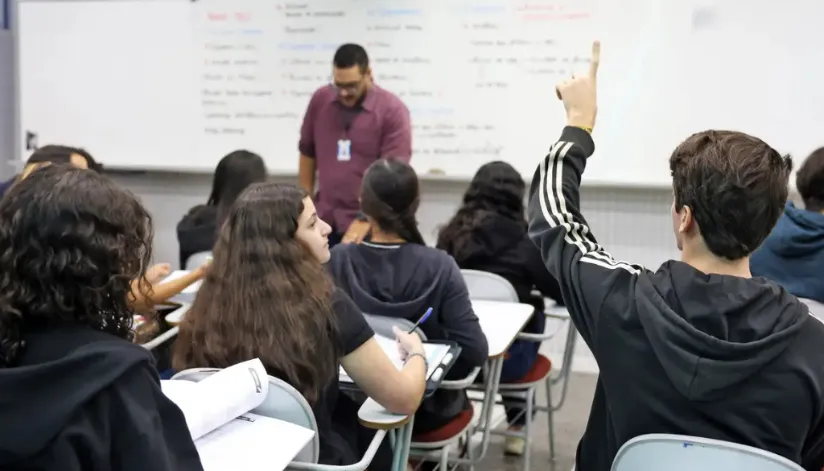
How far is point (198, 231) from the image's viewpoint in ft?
10.5

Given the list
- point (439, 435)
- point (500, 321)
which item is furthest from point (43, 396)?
point (500, 321)

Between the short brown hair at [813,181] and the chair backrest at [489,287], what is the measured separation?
973 millimetres

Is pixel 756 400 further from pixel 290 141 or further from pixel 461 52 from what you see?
pixel 290 141

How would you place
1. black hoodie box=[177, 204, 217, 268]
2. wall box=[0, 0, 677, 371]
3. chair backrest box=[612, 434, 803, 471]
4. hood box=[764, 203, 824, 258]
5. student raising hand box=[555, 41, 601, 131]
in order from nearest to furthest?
chair backrest box=[612, 434, 803, 471] < student raising hand box=[555, 41, 601, 131] < hood box=[764, 203, 824, 258] < black hoodie box=[177, 204, 217, 268] < wall box=[0, 0, 677, 371]

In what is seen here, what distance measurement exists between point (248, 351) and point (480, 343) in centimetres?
76

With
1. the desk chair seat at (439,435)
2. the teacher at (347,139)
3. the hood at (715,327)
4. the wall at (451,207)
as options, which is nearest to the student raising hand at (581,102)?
the hood at (715,327)

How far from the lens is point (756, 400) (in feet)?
4.14

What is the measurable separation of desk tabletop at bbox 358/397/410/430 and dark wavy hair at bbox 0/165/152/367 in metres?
0.80

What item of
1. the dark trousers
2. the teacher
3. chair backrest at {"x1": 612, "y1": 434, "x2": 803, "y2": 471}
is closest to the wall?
the teacher

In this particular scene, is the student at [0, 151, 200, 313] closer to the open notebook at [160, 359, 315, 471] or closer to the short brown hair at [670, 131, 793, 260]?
the open notebook at [160, 359, 315, 471]

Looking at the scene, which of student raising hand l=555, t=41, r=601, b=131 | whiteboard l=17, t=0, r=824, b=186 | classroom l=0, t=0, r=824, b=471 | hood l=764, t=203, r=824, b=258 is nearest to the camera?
classroom l=0, t=0, r=824, b=471

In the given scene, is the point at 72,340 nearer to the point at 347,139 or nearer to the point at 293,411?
the point at 293,411

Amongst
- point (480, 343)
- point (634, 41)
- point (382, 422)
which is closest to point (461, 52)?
point (634, 41)

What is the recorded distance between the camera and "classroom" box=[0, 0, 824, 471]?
42.5 inches
